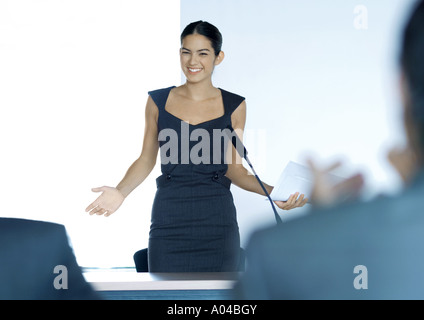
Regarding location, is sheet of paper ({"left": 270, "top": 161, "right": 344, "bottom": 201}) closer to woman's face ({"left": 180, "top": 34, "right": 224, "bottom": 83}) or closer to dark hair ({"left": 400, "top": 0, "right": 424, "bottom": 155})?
woman's face ({"left": 180, "top": 34, "right": 224, "bottom": 83})

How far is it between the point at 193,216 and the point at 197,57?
1.87 feet

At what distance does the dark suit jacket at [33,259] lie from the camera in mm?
751

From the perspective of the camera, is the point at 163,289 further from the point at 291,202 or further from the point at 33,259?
the point at 291,202

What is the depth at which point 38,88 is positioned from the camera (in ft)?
15.5

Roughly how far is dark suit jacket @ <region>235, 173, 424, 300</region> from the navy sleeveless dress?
1.43 meters

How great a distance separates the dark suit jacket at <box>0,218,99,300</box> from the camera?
2.47 feet

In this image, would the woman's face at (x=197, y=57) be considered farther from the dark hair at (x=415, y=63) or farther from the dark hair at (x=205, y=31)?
the dark hair at (x=415, y=63)

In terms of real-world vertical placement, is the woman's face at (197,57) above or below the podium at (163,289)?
above

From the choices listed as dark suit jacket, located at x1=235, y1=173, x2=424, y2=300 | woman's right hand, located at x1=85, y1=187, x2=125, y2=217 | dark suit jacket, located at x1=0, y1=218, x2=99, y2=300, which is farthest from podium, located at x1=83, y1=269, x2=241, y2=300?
woman's right hand, located at x1=85, y1=187, x2=125, y2=217

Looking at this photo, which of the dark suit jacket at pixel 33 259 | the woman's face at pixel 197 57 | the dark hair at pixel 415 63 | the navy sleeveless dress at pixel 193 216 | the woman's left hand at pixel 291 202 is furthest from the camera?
the woman's face at pixel 197 57

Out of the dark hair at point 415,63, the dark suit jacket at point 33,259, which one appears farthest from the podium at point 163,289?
the dark hair at point 415,63

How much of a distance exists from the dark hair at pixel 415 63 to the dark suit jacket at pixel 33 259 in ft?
1.55
